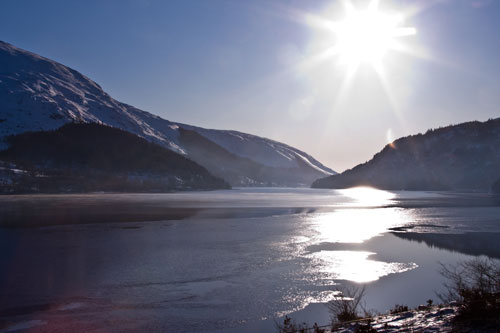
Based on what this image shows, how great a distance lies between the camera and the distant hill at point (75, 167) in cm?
13288

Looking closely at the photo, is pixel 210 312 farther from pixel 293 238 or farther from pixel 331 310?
pixel 293 238

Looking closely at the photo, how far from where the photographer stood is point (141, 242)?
1142 inches

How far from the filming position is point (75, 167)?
166250 mm

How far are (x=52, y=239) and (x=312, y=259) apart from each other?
21.4 meters

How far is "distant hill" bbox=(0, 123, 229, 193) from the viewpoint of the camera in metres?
133

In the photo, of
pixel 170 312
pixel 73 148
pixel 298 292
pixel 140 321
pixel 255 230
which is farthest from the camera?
pixel 73 148

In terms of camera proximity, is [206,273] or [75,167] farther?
[75,167]

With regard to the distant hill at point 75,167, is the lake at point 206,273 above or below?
below

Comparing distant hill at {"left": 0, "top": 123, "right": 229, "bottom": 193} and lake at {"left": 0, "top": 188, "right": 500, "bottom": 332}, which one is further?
distant hill at {"left": 0, "top": 123, "right": 229, "bottom": 193}

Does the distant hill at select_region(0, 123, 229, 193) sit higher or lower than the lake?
higher

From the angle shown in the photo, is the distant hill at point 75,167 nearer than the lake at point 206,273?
No

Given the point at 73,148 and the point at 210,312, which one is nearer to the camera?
the point at 210,312

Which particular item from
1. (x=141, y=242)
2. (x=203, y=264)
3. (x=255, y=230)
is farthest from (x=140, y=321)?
(x=255, y=230)

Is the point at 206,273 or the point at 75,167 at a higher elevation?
the point at 75,167
